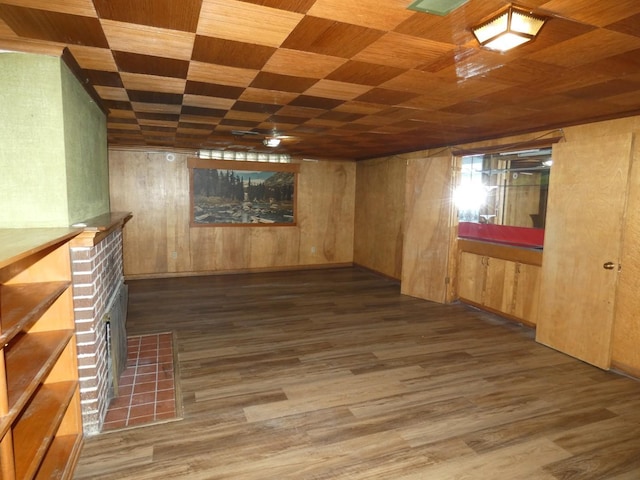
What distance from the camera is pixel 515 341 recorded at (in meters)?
3.90

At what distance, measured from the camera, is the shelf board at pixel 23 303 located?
1316 mm

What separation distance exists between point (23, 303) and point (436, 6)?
7.04ft

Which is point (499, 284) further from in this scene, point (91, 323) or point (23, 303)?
point (23, 303)

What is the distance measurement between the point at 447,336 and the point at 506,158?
8.36 ft

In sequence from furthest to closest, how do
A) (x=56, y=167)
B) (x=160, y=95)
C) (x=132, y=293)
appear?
(x=132, y=293)
(x=160, y=95)
(x=56, y=167)

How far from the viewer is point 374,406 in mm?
2664

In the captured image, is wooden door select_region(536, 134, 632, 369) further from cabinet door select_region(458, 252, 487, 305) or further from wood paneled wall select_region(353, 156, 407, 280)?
wood paneled wall select_region(353, 156, 407, 280)

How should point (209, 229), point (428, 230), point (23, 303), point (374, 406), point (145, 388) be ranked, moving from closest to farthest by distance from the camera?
point (23, 303)
point (374, 406)
point (145, 388)
point (428, 230)
point (209, 229)

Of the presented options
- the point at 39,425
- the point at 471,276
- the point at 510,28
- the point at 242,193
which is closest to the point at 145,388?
the point at 39,425

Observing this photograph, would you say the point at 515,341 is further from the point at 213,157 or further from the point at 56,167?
the point at 213,157

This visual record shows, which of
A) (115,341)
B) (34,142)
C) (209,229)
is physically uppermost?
(34,142)

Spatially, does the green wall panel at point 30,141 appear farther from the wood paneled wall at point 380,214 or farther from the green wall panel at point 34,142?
the wood paneled wall at point 380,214

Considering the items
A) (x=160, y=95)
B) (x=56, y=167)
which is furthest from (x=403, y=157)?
(x=56, y=167)

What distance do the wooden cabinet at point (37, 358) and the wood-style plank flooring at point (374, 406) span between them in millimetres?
205
